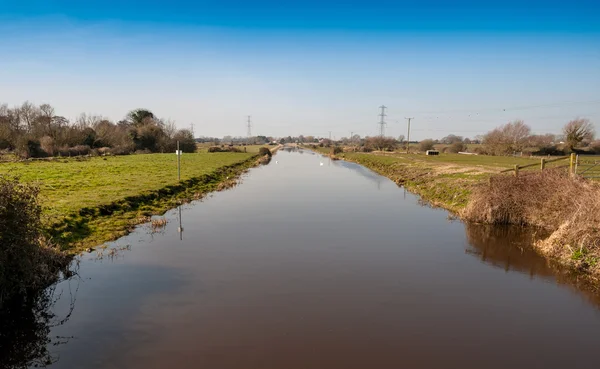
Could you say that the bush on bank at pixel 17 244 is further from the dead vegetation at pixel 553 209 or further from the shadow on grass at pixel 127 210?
the dead vegetation at pixel 553 209

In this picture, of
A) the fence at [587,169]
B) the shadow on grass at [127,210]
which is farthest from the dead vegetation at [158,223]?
the fence at [587,169]

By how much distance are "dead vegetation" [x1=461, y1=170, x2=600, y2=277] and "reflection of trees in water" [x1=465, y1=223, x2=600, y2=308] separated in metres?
0.51

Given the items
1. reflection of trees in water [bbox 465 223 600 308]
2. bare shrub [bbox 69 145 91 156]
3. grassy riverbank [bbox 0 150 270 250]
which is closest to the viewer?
reflection of trees in water [bbox 465 223 600 308]

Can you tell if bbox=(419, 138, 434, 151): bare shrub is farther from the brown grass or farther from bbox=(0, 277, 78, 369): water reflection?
bbox=(0, 277, 78, 369): water reflection

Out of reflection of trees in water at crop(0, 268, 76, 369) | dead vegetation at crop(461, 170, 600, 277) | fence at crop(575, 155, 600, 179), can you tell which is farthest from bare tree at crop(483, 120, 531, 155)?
reflection of trees in water at crop(0, 268, 76, 369)

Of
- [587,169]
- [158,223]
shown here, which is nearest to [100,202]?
[158,223]

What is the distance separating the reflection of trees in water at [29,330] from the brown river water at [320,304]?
0.10 m

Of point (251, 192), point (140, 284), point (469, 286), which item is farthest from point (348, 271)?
point (251, 192)

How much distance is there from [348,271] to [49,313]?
783 cm

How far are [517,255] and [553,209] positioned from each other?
4.18m

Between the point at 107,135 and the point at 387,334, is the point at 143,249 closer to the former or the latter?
the point at 387,334

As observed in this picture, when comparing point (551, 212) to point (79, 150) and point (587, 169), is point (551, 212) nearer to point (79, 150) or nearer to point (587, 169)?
point (587, 169)

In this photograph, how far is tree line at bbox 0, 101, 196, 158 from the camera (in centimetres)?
4981

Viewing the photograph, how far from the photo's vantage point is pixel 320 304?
8789 mm
